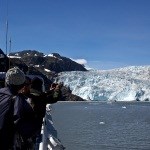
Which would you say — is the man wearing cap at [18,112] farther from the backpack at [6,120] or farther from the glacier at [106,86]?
the glacier at [106,86]

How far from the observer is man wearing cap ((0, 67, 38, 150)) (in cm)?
379

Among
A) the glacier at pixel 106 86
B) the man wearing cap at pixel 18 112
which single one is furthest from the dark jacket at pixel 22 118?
the glacier at pixel 106 86

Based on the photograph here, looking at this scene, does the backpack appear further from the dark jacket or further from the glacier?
the glacier

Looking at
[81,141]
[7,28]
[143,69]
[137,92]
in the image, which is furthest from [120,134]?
[143,69]

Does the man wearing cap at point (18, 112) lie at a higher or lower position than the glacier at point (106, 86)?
higher

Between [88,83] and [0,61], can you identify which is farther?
[88,83]

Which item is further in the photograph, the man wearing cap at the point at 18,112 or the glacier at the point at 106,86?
the glacier at the point at 106,86

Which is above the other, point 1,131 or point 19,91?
point 19,91

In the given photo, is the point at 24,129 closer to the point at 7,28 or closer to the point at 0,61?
the point at 7,28

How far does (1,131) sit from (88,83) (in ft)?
490

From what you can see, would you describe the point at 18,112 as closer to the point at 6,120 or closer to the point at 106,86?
the point at 6,120

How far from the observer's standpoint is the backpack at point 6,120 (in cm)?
377

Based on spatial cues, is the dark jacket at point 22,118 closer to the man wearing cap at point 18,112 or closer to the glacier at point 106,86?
the man wearing cap at point 18,112

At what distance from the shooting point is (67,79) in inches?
6270
